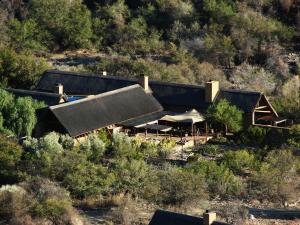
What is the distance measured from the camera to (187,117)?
43.8 meters

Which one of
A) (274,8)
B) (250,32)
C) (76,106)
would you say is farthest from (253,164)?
(274,8)

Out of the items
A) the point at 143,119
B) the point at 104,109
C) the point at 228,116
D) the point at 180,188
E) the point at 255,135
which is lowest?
the point at 180,188

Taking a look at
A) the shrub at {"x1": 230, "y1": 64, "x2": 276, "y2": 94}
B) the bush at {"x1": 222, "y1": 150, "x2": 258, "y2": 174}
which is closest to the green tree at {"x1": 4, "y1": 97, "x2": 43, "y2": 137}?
the bush at {"x1": 222, "y1": 150, "x2": 258, "y2": 174}

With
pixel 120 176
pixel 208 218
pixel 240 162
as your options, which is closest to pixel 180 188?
pixel 120 176

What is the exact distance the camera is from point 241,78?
56.5m

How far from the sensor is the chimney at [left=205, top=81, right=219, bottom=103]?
44875 mm

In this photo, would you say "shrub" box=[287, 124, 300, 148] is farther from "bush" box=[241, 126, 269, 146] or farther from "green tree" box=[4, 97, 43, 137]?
"green tree" box=[4, 97, 43, 137]

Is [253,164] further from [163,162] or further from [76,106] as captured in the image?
[76,106]

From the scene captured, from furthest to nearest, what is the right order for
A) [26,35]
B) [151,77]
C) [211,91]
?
[26,35] → [151,77] → [211,91]

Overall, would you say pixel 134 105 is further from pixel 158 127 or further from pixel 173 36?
pixel 173 36

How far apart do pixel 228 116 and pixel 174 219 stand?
55.4 ft

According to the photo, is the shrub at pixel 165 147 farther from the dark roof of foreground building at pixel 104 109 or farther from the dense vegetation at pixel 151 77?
the dark roof of foreground building at pixel 104 109

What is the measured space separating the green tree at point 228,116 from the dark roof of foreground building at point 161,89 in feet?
3.19

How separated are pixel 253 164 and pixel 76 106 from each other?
958cm
